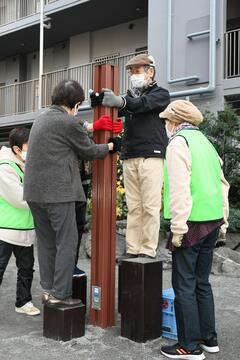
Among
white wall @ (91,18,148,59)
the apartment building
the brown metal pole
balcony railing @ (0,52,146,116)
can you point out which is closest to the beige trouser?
the brown metal pole

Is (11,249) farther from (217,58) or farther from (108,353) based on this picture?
(217,58)

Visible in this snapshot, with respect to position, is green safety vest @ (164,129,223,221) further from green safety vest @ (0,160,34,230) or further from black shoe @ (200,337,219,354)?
green safety vest @ (0,160,34,230)

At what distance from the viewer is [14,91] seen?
2045 cm

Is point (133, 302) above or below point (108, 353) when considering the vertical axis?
above

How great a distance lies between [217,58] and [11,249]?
9156 mm

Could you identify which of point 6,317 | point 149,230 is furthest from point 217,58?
point 6,317

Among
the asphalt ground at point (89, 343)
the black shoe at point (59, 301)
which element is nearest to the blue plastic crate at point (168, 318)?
the asphalt ground at point (89, 343)

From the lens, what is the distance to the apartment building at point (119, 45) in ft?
40.8

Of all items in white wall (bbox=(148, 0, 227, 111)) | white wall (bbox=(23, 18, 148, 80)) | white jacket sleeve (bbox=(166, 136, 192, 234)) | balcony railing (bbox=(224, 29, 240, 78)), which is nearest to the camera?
white jacket sleeve (bbox=(166, 136, 192, 234))

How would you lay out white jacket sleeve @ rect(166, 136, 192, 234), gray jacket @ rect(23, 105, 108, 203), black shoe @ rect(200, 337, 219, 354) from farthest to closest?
gray jacket @ rect(23, 105, 108, 203)
black shoe @ rect(200, 337, 219, 354)
white jacket sleeve @ rect(166, 136, 192, 234)

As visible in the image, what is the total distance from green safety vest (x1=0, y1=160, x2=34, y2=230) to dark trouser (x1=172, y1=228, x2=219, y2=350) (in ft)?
5.28

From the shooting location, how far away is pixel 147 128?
4.71 metres

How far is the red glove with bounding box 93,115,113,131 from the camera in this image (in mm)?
4215

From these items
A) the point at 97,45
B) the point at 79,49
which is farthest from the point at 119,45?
the point at 79,49
